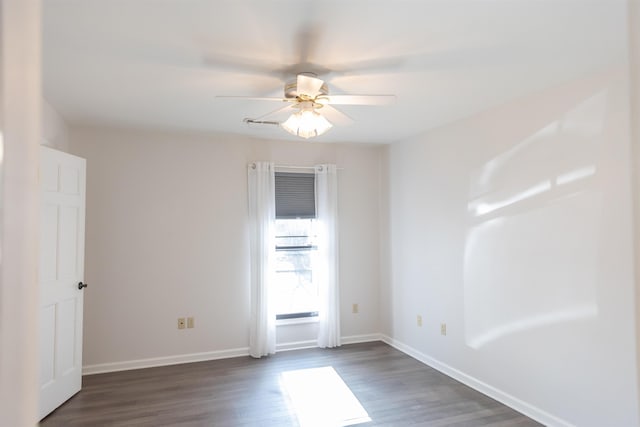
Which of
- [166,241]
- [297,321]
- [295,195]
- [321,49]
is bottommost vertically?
[297,321]

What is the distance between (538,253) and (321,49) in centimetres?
214

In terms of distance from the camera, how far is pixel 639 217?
1.97 feet

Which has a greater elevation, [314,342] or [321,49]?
[321,49]

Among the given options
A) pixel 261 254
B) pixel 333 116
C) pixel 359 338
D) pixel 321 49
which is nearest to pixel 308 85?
pixel 321 49

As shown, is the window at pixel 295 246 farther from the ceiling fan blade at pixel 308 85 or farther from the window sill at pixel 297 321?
the ceiling fan blade at pixel 308 85

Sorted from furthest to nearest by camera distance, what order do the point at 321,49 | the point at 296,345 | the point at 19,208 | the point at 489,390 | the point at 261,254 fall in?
the point at 296,345
the point at 261,254
the point at 489,390
the point at 321,49
the point at 19,208

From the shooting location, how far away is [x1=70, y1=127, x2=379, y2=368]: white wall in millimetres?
3871

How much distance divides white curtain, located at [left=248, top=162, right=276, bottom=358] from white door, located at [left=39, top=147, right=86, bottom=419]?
162cm

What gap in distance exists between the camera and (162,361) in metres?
4.01

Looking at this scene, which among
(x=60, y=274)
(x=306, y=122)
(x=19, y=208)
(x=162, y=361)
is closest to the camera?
(x=19, y=208)

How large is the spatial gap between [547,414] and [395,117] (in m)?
2.64

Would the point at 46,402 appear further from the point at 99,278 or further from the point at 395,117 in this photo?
the point at 395,117

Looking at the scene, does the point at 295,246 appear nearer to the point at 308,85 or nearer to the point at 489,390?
the point at 489,390

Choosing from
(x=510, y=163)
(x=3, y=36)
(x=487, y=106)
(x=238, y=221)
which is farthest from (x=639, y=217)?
(x=238, y=221)
